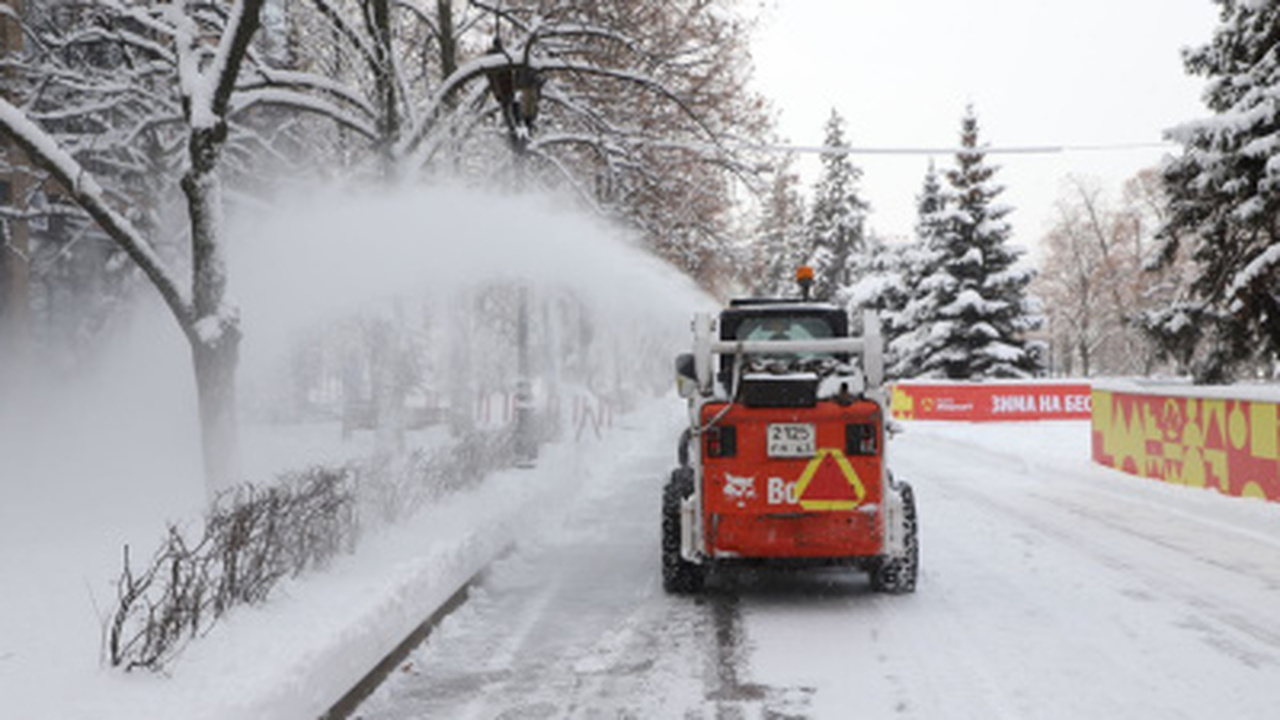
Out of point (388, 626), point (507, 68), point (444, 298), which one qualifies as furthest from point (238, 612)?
point (444, 298)

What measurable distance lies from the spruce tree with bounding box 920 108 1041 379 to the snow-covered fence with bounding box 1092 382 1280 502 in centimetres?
2267

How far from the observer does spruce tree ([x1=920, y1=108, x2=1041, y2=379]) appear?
38.6 meters

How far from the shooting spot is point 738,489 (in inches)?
278

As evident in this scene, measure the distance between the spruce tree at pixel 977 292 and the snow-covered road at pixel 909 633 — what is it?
93.1 ft

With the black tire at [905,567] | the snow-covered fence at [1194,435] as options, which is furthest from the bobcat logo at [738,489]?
the snow-covered fence at [1194,435]

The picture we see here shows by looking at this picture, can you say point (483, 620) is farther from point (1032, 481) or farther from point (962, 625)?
point (1032, 481)

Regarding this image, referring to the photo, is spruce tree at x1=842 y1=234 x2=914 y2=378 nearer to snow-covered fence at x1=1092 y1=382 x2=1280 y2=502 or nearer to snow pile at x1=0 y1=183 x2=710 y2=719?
snow-covered fence at x1=1092 y1=382 x2=1280 y2=502

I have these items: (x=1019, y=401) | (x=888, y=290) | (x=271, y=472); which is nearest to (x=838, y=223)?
(x=888, y=290)

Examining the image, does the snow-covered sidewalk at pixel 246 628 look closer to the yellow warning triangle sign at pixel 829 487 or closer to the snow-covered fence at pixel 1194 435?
the yellow warning triangle sign at pixel 829 487

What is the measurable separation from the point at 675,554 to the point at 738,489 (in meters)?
0.93

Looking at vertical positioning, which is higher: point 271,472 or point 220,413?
point 220,413

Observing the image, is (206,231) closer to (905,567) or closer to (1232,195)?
(905,567)

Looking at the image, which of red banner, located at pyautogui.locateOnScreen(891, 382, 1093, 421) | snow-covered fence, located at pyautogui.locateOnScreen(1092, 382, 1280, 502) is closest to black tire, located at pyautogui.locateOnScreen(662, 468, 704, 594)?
snow-covered fence, located at pyautogui.locateOnScreen(1092, 382, 1280, 502)

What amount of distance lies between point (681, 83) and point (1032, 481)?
786cm
